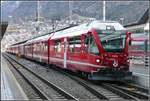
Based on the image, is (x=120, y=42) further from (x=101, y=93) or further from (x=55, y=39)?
(x=55, y=39)

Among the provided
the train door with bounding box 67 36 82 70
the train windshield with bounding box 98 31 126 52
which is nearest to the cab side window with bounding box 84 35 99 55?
the train windshield with bounding box 98 31 126 52

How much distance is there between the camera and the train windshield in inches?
910

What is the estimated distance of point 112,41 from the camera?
912 inches

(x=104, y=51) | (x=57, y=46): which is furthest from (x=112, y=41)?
(x=57, y=46)

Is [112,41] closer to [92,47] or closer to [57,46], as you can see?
[92,47]

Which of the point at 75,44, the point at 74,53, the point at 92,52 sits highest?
the point at 75,44

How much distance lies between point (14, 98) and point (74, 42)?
552 inches

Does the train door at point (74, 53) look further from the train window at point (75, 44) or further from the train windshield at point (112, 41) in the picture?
the train windshield at point (112, 41)

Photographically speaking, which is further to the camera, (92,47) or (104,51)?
(92,47)

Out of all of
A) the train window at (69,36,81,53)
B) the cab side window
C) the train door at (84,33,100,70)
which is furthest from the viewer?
the train window at (69,36,81,53)

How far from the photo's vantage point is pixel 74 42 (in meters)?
26.8

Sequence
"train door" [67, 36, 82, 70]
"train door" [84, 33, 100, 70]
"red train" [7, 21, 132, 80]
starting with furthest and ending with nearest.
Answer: "train door" [67, 36, 82, 70], "train door" [84, 33, 100, 70], "red train" [7, 21, 132, 80]

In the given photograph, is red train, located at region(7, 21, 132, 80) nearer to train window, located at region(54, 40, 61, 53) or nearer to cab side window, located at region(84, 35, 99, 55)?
cab side window, located at region(84, 35, 99, 55)

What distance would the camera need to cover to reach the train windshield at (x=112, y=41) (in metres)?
23.1
